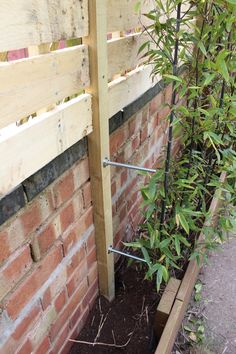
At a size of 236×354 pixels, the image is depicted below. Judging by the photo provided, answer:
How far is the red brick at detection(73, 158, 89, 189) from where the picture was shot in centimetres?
127

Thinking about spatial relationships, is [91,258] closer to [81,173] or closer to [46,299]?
[46,299]

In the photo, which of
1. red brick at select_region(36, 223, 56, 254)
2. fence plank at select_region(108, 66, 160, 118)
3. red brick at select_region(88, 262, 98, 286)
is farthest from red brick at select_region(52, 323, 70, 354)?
fence plank at select_region(108, 66, 160, 118)

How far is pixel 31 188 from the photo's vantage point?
100 cm

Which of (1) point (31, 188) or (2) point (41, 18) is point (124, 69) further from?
(1) point (31, 188)

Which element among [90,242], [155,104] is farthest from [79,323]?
[155,104]

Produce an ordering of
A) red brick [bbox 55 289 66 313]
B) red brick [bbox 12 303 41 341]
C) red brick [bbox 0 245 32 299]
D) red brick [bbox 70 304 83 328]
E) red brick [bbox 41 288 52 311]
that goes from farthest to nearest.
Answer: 1. red brick [bbox 70 304 83 328]
2. red brick [bbox 55 289 66 313]
3. red brick [bbox 41 288 52 311]
4. red brick [bbox 12 303 41 341]
5. red brick [bbox 0 245 32 299]

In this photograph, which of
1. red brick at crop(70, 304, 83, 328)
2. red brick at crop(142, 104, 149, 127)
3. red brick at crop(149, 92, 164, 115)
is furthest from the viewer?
red brick at crop(149, 92, 164, 115)

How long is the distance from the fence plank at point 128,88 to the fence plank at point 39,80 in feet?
0.86

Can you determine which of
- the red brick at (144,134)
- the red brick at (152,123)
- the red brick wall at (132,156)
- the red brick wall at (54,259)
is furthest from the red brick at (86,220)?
the red brick at (152,123)

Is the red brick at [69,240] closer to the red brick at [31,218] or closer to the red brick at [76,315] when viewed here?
the red brick at [31,218]

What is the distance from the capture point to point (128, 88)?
1.54 meters

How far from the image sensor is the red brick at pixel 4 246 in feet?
3.02

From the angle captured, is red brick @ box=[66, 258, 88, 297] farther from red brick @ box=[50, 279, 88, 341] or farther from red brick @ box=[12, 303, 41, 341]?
red brick @ box=[12, 303, 41, 341]

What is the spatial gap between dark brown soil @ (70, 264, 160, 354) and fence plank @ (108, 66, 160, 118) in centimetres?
99
